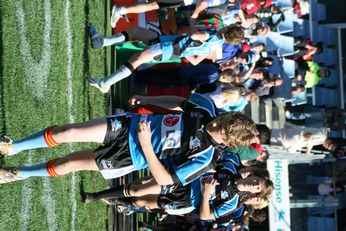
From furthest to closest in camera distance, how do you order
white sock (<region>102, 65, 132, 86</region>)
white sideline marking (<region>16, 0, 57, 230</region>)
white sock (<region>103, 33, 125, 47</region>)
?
1. white sock (<region>103, 33, 125, 47</region>)
2. white sock (<region>102, 65, 132, 86</region>)
3. white sideline marking (<region>16, 0, 57, 230</region>)

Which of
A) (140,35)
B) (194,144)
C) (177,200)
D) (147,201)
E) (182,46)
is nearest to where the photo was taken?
(194,144)

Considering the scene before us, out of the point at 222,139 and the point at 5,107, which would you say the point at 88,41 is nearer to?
the point at 5,107

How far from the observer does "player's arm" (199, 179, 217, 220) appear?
6.07 metres

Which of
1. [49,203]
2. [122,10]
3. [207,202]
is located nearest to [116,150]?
[49,203]

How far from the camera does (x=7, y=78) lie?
568cm

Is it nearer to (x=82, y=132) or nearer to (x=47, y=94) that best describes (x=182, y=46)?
(x=47, y=94)

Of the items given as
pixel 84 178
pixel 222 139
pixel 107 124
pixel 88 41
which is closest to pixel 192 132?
pixel 222 139

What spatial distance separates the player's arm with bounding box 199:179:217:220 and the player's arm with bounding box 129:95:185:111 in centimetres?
119

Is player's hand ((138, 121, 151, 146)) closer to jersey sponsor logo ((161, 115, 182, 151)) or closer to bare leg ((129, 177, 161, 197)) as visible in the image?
jersey sponsor logo ((161, 115, 182, 151))

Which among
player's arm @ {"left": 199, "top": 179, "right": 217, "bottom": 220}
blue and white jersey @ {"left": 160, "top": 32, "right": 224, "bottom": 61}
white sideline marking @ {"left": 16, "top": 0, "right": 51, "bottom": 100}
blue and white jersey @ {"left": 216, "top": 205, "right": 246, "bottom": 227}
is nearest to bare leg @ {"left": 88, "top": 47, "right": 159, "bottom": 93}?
blue and white jersey @ {"left": 160, "top": 32, "right": 224, "bottom": 61}

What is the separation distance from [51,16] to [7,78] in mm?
1498

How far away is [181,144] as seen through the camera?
4844mm

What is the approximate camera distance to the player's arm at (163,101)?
5.27 meters

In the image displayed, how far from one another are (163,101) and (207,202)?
1522 millimetres
